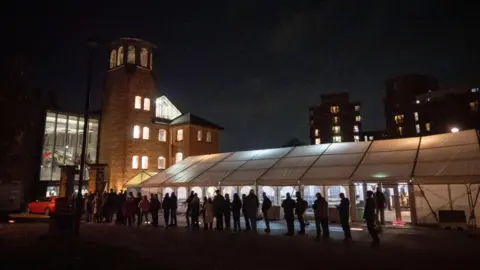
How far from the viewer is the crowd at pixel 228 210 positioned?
12.7 meters

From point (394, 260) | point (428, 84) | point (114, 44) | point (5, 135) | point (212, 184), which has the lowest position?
point (394, 260)

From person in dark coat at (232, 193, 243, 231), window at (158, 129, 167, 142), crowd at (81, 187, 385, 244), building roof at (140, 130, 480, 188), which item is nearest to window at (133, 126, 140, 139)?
window at (158, 129, 167, 142)

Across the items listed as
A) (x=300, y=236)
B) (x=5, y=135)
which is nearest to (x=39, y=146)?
(x=5, y=135)

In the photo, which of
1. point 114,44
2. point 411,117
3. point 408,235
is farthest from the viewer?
point 411,117

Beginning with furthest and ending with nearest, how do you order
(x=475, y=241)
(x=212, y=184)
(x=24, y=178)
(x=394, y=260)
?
(x=24, y=178) < (x=212, y=184) < (x=475, y=241) < (x=394, y=260)

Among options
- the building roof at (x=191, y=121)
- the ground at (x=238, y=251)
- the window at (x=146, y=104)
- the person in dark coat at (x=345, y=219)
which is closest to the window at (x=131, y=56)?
the window at (x=146, y=104)

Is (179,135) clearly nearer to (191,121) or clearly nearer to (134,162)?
(191,121)

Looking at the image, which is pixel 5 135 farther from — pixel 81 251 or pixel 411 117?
pixel 411 117

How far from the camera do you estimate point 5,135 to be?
53.2ft

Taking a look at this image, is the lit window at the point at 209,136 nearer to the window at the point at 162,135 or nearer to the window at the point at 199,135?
the window at the point at 199,135

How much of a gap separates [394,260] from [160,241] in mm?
7446

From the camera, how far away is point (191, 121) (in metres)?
36.7

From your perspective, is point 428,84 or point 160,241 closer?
point 160,241

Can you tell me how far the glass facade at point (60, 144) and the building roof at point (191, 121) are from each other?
8.66m
